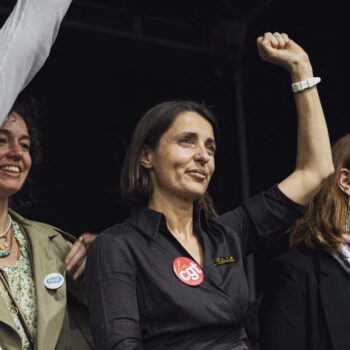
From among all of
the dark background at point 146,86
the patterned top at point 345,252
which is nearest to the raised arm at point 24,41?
the patterned top at point 345,252

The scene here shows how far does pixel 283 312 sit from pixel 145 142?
27.3 inches

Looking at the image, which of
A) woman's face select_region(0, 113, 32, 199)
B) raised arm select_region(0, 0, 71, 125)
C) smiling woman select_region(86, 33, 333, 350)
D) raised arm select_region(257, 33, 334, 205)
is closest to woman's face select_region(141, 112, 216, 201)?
smiling woman select_region(86, 33, 333, 350)

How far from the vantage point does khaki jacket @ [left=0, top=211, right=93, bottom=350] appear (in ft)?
5.83

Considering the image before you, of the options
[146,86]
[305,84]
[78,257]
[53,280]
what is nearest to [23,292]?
[53,280]

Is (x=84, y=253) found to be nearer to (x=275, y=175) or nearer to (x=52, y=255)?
(x=52, y=255)

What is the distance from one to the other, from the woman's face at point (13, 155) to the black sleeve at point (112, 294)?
39 centimetres

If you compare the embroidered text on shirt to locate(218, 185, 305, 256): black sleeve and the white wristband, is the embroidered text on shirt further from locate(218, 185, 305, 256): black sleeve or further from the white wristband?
the white wristband

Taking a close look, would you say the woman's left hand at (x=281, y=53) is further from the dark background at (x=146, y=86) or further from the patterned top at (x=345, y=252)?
the dark background at (x=146, y=86)

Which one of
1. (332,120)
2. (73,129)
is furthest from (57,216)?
(332,120)

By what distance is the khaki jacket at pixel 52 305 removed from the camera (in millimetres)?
1777

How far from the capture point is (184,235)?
6.40 feet

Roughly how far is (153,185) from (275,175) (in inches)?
85.4

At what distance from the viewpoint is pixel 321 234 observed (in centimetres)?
233

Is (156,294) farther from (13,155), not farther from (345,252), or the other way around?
(345,252)
